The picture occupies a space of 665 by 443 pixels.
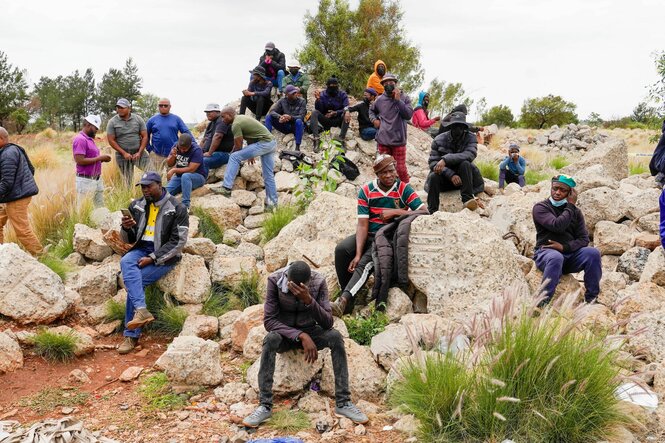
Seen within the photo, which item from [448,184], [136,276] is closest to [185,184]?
[136,276]

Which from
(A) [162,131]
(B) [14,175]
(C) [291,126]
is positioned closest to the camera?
(B) [14,175]

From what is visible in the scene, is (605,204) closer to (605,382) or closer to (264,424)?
(605,382)

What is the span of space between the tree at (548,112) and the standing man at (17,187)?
37.4m

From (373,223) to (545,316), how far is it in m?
2.76

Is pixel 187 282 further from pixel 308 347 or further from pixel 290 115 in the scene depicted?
pixel 290 115

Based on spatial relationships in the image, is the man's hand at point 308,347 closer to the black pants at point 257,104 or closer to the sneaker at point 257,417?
the sneaker at point 257,417

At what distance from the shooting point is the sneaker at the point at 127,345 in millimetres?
6121

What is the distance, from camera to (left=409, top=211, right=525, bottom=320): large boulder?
19.3ft

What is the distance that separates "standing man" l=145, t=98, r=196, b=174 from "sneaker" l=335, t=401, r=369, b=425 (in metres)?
6.54

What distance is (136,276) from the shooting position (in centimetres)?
629

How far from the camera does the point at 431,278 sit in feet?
19.7

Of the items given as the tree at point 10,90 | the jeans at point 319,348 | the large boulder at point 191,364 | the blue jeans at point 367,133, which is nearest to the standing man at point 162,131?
the blue jeans at point 367,133

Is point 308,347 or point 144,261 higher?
point 144,261

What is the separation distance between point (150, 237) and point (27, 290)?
140 centimetres
